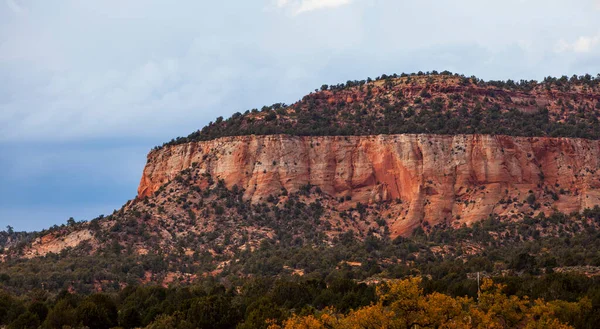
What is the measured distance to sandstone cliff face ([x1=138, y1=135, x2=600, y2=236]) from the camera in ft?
289

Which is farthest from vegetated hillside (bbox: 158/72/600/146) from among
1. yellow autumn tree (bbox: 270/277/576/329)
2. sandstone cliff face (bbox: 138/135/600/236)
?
yellow autumn tree (bbox: 270/277/576/329)

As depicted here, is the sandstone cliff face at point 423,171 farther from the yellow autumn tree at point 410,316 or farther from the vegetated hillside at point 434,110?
the yellow autumn tree at point 410,316

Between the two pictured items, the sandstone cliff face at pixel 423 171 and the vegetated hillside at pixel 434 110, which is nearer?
the sandstone cliff face at pixel 423 171

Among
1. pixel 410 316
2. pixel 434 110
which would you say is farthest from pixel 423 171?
pixel 410 316

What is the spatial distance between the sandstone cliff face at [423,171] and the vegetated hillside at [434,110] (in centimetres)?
209

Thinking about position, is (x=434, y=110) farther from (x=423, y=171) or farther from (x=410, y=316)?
(x=410, y=316)

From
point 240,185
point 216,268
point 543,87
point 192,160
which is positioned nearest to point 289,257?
point 216,268

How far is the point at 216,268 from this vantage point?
260 ft

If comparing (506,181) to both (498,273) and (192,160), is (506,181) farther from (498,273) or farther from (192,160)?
(192,160)

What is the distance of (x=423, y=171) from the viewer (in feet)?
300

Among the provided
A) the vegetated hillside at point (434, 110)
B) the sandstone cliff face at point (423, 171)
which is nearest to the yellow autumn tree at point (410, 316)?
the sandstone cliff face at point (423, 171)

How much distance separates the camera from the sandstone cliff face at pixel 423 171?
88125 mm

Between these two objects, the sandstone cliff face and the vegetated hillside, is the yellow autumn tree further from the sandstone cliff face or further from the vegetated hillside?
the vegetated hillside

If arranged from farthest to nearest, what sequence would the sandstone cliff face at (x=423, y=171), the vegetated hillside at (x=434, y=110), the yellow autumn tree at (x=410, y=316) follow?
the vegetated hillside at (x=434, y=110)
the sandstone cliff face at (x=423, y=171)
the yellow autumn tree at (x=410, y=316)
